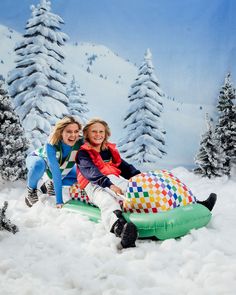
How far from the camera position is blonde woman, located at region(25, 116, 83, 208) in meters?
3.83

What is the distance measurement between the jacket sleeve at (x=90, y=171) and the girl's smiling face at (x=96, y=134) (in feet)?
0.54

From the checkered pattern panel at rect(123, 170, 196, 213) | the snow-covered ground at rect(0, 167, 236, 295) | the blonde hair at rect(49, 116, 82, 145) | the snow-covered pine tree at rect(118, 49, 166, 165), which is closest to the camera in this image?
the snow-covered ground at rect(0, 167, 236, 295)

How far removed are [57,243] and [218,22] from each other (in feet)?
29.1

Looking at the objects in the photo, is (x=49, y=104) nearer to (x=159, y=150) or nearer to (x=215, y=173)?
(x=159, y=150)

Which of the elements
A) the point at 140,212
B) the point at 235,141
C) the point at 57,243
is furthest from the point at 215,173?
the point at 57,243

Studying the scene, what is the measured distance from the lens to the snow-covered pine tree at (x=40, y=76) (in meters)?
8.95

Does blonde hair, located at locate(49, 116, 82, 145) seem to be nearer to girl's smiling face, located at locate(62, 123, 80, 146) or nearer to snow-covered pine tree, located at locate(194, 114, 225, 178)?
girl's smiling face, located at locate(62, 123, 80, 146)

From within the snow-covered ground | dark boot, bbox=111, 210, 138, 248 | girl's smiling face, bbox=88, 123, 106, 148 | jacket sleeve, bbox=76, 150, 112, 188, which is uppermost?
girl's smiling face, bbox=88, 123, 106, 148

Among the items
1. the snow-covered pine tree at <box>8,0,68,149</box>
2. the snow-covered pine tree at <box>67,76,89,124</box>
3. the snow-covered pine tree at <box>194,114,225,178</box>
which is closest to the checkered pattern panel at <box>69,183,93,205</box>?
the snow-covered pine tree at <box>194,114,225,178</box>

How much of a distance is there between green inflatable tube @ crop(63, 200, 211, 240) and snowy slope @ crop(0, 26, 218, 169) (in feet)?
21.0

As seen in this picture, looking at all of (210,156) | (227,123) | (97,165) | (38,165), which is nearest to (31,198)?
(38,165)

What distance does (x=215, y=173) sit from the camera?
8.15 m

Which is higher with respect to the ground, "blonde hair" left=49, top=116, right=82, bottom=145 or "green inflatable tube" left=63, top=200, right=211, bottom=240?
"blonde hair" left=49, top=116, right=82, bottom=145

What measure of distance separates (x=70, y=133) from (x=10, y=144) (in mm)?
2080
